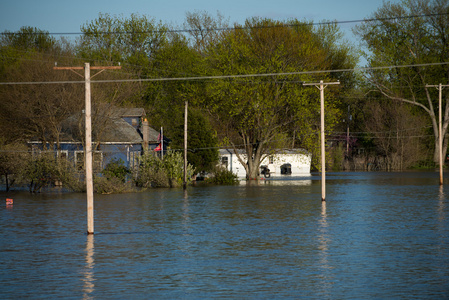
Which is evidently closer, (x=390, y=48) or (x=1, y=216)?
(x=1, y=216)

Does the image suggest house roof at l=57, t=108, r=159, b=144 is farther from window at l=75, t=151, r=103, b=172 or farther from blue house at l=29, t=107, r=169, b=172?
window at l=75, t=151, r=103, b=172

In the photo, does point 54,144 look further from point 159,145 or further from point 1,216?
point 1,216

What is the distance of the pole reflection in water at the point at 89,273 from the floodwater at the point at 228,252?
0.03m

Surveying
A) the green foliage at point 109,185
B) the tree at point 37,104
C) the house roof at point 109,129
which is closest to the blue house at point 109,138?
the house roof at point 109,129

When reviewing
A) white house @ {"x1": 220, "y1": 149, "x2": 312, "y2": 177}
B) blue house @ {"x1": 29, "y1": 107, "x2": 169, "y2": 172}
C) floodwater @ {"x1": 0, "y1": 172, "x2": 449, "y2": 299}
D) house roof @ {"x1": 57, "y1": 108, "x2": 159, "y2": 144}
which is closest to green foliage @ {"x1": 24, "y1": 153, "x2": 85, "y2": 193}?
blue house @ {"x1": 29, "y1": 107, "x2": 169, "y2": 172}

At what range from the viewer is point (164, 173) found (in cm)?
5841

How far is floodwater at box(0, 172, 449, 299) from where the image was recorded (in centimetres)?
1425

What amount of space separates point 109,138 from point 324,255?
42.6 m

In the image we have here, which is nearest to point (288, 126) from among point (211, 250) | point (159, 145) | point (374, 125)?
point (159, 145)

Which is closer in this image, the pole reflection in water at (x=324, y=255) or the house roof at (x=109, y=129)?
the pole reflection in water at (x=324, y=255)

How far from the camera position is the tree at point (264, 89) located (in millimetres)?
70438

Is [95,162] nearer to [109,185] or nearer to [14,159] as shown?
[109,185]

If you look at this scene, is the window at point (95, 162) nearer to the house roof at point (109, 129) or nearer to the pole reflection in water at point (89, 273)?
the house roof at point (109, 129)

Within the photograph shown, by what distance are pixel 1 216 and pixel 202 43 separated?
218ft
